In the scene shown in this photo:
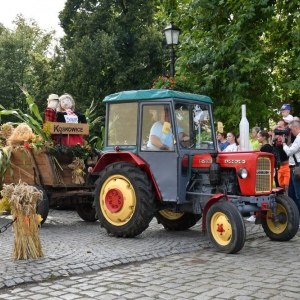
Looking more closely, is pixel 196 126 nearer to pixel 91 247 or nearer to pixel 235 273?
pixel 91 247

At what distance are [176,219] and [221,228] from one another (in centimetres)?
206

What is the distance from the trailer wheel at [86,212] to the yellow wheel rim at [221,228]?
3.61 metres

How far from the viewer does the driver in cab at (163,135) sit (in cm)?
777

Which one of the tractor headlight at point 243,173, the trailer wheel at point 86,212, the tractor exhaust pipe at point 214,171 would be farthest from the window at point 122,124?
the trailer wheel at point 86,212

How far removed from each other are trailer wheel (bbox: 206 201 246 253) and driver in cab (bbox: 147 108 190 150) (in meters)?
1.28

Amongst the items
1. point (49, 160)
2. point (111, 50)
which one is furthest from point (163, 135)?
point (111, 50)

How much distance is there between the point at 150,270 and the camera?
5809 mm

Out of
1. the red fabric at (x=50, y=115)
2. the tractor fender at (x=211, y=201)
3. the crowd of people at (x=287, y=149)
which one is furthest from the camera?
the red fabric at (x=50, y=115)

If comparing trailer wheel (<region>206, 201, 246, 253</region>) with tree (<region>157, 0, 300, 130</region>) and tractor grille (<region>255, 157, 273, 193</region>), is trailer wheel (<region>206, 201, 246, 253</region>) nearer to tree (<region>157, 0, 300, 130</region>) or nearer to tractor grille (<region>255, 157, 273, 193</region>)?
tractor grille (<region>255, 157, 273, 193</region>)

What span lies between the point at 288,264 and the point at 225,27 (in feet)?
31.3

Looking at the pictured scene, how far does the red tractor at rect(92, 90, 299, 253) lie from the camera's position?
Answer: 732cm

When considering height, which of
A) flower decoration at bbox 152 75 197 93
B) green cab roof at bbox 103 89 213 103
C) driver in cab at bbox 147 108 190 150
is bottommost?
driver in cab at bbox 147 108 190 150

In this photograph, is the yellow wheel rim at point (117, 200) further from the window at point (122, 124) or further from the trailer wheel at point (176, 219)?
the trailer wheel at point (176, 219)

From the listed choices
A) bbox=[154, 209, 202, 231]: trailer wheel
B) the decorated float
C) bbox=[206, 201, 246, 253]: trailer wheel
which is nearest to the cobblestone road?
bbox=[206, 201, 246, 253]: trailer wheel
